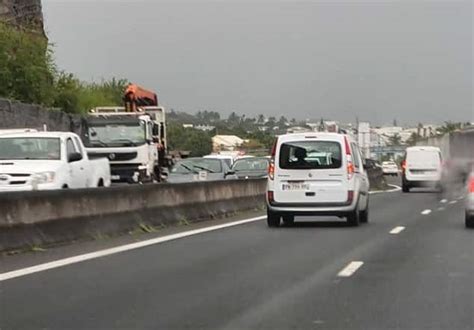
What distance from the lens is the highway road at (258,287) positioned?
8648mm

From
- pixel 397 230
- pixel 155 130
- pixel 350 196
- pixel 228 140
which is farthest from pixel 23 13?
pixel 228 140

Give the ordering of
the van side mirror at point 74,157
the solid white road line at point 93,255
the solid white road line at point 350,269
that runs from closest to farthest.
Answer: the solid white road line at point 93,255 → the solid white road line at point 350,269 → the van side mirror at point 74,157

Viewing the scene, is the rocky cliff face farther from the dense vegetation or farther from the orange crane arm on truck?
the orange crane arm on truck

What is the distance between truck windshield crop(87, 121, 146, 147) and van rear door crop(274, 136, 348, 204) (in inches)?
407

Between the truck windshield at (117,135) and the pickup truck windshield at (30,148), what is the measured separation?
1033cm

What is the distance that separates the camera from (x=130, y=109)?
34.6 metres

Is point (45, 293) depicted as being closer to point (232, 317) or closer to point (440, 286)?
point (232, 317)

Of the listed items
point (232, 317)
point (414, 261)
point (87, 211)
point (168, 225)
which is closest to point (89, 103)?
point (168, 225)

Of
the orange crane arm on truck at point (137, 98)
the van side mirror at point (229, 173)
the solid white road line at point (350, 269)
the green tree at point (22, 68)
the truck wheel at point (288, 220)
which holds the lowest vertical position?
the truck wheel at point (288, 220)

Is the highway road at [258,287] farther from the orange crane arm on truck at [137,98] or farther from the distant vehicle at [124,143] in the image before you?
the orange crane arm on truck at [137,98]

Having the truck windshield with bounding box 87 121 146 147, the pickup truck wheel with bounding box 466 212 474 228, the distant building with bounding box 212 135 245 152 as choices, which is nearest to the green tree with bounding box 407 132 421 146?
the distant building with bounding box 212 135 245 152

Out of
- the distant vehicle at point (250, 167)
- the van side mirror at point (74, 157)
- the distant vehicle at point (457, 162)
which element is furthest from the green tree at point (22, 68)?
the van side mirror at point (74, 157)

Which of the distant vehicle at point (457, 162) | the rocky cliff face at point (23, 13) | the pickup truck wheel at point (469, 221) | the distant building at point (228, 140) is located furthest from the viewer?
the distant building at point (228, 140)

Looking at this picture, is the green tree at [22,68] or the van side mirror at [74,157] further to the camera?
the green tree at [22,68]
